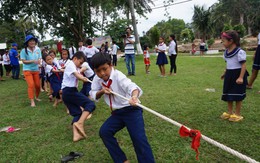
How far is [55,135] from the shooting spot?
3910mm

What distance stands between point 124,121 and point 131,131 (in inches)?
5.6

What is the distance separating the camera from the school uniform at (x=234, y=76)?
372 cm

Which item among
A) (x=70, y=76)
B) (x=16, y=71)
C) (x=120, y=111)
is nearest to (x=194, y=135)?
(x=120, y=111)

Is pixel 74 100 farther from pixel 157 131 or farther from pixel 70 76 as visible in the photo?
pixel 157 131

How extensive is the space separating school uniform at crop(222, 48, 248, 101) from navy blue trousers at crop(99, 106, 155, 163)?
1.97m

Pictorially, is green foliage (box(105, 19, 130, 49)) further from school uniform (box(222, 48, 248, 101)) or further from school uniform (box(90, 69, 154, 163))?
school uniform (box(90, 69, 154, 163))

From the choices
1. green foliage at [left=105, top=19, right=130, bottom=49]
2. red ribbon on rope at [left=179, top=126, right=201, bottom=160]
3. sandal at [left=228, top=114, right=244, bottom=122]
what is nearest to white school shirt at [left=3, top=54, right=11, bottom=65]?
sandal at [left=228, top=114, right=244, bottom=122]

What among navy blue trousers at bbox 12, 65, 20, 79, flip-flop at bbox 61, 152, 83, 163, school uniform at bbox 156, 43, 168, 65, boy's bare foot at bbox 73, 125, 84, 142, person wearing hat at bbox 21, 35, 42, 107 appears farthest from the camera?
navy blue trousers at bbox 12, 65, 20, 79

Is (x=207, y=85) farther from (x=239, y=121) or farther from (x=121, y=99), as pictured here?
(x=121, y=99)

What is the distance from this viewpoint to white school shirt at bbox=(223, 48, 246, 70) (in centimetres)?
366

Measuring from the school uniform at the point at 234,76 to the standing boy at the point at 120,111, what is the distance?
6.46ft

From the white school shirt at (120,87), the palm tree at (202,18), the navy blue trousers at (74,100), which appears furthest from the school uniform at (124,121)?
the palm tree at (202,18)

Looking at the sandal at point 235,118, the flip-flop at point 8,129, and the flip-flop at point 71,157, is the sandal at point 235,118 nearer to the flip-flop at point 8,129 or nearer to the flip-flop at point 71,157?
the flip-flop at point 71,157

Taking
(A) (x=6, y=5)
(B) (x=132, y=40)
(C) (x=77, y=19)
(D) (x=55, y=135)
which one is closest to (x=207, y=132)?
(D) (x=55, y=135)
